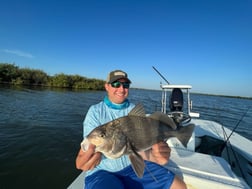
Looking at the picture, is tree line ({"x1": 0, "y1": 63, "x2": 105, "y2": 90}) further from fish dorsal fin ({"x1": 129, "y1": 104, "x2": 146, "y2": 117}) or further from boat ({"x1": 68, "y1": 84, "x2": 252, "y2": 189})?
fish dorsal fin ({"x1": 129, "y1": 104, "x2": 146, "y2": 117})

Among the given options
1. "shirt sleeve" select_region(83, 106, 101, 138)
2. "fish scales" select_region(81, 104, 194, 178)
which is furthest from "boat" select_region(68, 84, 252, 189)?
"shirt sleeve" select_region(83, 106, 101, 138)

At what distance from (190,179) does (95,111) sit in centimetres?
167

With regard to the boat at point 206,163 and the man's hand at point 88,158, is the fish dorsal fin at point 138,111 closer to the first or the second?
the man's hand at point 88,158

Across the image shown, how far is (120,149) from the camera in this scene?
155 cm

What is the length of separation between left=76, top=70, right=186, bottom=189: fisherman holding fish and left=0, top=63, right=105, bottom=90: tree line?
39313mm

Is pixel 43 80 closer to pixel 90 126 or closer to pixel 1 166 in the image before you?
pixel 1 166

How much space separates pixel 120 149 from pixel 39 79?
139 ft

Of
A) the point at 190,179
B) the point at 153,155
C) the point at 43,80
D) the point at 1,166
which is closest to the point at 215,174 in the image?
the point at 190,179

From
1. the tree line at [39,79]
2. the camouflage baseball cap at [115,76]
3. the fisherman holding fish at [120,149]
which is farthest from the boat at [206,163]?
the tree line at [39,79]

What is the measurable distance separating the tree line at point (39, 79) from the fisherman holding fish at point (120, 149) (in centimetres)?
3931

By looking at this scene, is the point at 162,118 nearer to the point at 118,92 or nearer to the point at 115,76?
the point at 118,92

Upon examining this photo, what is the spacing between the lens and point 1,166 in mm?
4574

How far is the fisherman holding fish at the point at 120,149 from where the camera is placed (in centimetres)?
155

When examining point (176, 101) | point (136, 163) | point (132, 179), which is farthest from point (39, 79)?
point (136, 163)
